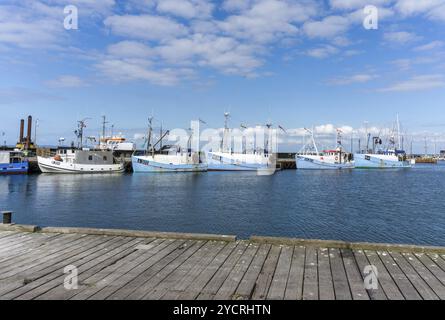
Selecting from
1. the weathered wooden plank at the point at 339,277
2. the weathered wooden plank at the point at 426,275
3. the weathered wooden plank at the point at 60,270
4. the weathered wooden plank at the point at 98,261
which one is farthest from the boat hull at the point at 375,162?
the weathered wooden plank at the point at 60,270

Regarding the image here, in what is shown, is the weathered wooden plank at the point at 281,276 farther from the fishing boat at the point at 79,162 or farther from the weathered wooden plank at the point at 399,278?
the fishing boat at the point at 79,162

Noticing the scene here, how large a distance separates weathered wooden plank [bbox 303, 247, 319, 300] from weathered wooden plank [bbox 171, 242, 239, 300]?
66.2 inches

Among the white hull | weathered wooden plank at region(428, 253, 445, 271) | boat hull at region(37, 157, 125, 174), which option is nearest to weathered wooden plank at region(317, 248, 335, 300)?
weathered wooden plank at region(428, 253, 445, 271)

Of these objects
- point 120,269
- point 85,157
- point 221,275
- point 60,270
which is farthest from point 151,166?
point 221,275

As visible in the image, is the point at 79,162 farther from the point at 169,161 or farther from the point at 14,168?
the point at 169,161

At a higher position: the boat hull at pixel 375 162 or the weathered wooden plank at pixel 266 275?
the boat hull at pixel 375 162

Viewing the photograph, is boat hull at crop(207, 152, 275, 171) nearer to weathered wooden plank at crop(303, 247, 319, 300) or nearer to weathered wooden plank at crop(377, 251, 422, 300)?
weathered wooden plank at crop(303, 247, 319, 300)

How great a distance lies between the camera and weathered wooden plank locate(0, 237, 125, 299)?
5586mm

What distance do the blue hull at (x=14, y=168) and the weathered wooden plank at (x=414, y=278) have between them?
3044 inches

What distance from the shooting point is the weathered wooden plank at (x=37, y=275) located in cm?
559

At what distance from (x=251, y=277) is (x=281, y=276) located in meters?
0.55
